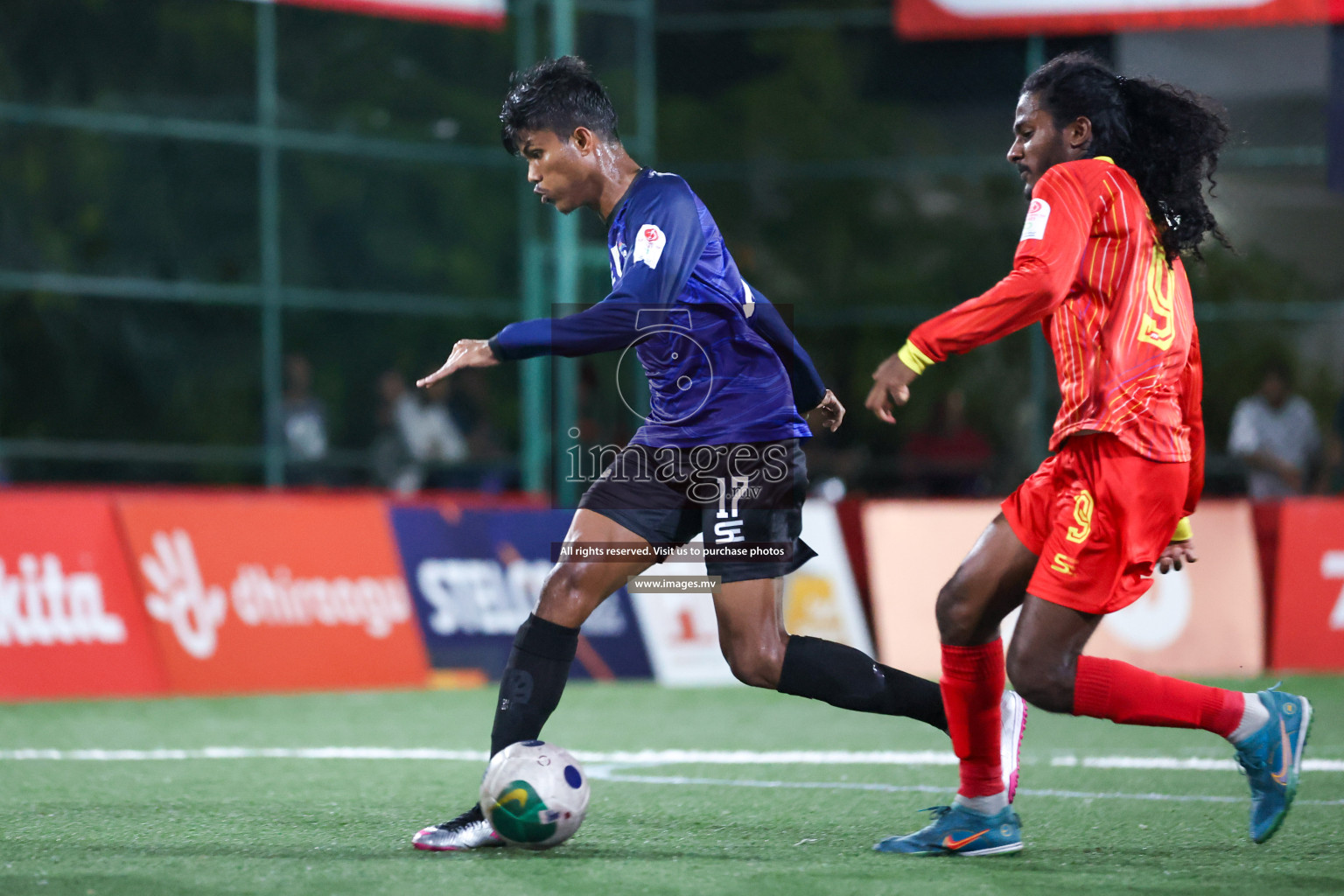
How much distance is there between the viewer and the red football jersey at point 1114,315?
5.04m

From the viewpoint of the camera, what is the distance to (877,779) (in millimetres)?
7105

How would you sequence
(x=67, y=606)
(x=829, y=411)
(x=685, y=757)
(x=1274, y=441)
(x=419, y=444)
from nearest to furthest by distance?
(x=829, y=411) < (x=685, y=757) < (x=67, y=606) < (x=1274, y=441) < (x=419, y=444)

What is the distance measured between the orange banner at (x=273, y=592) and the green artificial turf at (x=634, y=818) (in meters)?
1.16

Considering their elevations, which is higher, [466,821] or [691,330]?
[691,330]

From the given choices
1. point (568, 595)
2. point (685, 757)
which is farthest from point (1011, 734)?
point (685, 757)

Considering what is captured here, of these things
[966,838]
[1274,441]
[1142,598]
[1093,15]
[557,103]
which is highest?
[1093,15]

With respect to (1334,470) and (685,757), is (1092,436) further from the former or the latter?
(1334,470)

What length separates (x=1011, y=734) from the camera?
18.3 ft

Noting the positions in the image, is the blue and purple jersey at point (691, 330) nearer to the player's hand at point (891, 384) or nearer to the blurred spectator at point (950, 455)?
the player's hand at point (891, 384)

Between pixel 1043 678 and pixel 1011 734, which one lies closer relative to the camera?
pixel 1043 678

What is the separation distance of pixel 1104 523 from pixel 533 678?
1727 millimetres

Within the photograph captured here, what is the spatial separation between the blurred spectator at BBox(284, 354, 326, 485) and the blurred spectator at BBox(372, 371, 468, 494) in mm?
644

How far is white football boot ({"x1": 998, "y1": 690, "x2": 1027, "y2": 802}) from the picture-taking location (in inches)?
216

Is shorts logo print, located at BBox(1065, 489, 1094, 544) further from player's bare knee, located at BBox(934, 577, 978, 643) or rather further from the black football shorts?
the black football shorts
